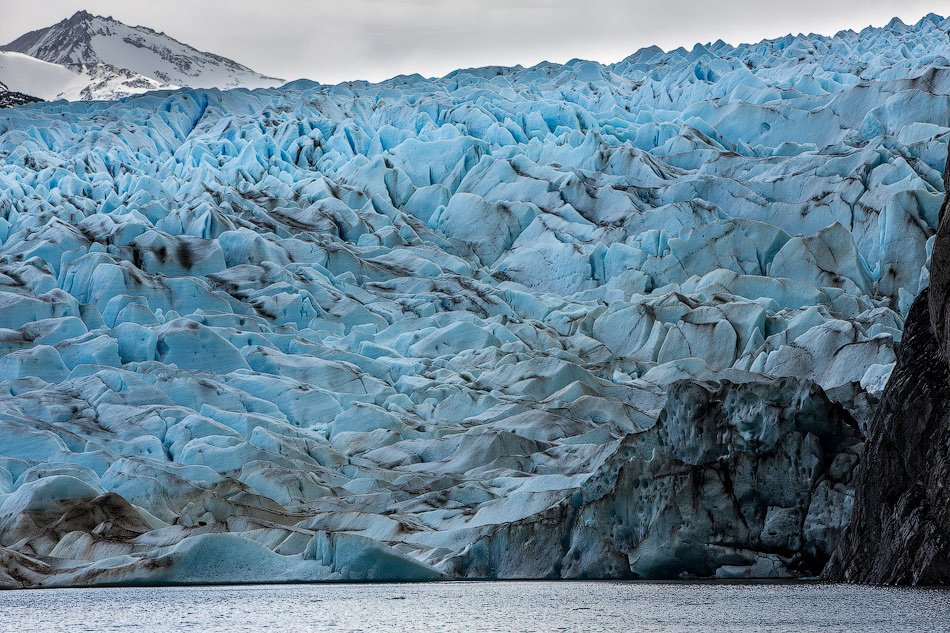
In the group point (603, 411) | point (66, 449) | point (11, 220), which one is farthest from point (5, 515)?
point (11, 220)

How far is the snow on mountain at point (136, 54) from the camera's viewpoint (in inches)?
4572

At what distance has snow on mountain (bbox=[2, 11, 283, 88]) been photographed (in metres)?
116

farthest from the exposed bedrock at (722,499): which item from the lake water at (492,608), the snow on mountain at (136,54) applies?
the snow on mountain at (136,54)

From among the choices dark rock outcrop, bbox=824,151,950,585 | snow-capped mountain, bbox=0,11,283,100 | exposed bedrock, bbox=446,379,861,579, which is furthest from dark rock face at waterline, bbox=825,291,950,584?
snow-capped mountain, bbox=0,11,283,100

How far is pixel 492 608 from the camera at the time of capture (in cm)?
1508

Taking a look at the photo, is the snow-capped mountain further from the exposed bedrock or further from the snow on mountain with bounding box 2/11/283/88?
the exposed bedrock

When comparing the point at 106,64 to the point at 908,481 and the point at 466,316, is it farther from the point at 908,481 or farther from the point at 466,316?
the point at 908,481

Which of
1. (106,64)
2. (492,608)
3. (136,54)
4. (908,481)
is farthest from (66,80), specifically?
(908,481)

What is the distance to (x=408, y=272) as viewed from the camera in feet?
128

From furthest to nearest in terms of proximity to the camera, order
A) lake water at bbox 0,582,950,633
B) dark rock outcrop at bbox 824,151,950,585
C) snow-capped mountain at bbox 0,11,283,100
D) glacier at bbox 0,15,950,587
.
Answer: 1. snow-capped mountain at bbox 0,11,283,100
2. glacier at bbox 0,15,950,587
3. dark rock outcrop at bbox 824,151,950,585
4. lake water at bbox 0,582,950,633

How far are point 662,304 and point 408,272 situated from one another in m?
9.30

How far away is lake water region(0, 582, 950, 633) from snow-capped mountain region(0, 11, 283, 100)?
88.8 m

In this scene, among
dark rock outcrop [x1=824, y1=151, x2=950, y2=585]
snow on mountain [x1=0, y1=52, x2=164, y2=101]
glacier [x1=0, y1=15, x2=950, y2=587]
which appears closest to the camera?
dark rock outcrop [x1=824, y1=151, x2=950, y2=585]

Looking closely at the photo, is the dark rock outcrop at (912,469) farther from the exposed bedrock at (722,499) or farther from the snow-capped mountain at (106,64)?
the snow-capped mountain at (106,64)
